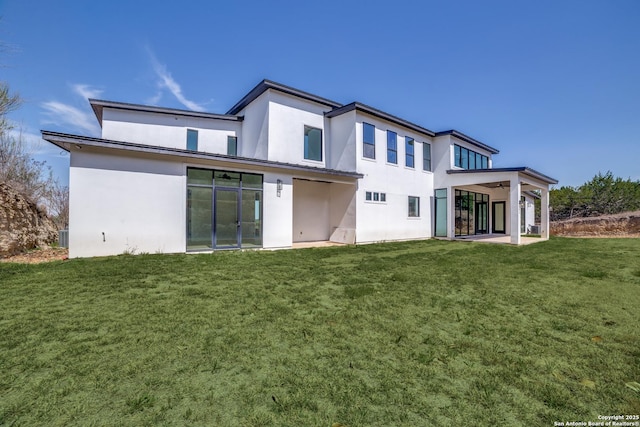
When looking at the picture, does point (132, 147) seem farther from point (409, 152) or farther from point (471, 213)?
point (471, 213)

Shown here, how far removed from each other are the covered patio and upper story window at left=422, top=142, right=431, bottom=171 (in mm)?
1316

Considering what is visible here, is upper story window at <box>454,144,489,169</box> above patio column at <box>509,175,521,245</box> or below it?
above

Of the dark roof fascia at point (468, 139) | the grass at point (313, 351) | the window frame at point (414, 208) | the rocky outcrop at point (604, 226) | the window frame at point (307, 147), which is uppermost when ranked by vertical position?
the dark roof fascia at point (468, 139)

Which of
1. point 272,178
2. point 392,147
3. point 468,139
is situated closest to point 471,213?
point 468,139

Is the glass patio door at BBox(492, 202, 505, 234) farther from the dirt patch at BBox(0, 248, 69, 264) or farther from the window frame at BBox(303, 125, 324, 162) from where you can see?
the dirt patch at BBox(0, 248, 69, 264)

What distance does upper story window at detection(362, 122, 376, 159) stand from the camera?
13880mm

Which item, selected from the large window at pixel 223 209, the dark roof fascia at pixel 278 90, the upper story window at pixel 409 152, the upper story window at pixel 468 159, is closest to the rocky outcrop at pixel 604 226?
the upper story window at pixel 468 159

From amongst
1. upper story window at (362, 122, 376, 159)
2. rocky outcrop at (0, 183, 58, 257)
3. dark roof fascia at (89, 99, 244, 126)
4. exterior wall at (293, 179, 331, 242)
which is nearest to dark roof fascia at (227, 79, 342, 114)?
dark roof fascia at (89, 99, 244, 126)

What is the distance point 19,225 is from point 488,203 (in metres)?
26.6

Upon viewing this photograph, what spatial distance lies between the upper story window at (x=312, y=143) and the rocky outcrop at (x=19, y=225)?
11.1 metres

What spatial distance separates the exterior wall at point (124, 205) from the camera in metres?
8.03

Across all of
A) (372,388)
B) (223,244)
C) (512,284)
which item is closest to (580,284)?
(512,284)

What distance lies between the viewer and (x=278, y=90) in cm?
1314

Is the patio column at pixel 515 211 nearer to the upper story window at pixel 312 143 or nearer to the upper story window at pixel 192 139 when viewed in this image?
the upper story window at pixel 312 143
